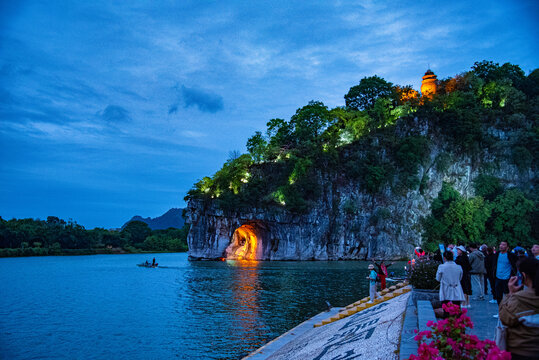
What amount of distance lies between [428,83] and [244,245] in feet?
178

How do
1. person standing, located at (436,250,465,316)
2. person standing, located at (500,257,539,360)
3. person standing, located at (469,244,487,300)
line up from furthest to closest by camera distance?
person standing, located at (469,244,487,300) → person standing, located at (436,250,465,316) → person standing, located at (500,257,539,360)

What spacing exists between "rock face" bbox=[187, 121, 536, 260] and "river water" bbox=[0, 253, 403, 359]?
27.4 metres

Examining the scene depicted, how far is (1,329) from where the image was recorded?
1859cm

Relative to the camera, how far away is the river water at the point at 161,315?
15.0 m

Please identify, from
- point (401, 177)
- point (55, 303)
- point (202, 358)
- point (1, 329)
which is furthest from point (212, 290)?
point (401, 177)

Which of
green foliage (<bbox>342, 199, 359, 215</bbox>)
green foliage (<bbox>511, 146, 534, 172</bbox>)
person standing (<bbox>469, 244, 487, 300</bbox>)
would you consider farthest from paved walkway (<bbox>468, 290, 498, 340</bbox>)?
green foliage (<bbox>511, 146, 534, 172</bbox>)

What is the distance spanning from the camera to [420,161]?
65.4 metres

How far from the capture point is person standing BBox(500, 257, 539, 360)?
4.20m

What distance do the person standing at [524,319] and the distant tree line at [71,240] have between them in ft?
362

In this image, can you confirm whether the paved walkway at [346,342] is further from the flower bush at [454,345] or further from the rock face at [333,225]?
the rock face at [333,225]

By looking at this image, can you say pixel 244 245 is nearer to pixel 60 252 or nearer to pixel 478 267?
pixel 60 252

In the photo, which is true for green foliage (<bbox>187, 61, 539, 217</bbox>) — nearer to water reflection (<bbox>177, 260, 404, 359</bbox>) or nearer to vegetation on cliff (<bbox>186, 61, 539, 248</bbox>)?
vegetation on cliff (<bbox>186, 61, 539, 248</bbox>)

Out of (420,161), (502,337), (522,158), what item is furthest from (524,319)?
(522,158)

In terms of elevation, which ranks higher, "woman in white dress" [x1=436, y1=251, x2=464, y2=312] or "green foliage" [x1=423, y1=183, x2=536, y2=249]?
"green foliage" [x1=423, y1=183, x2=536, y2=249]
